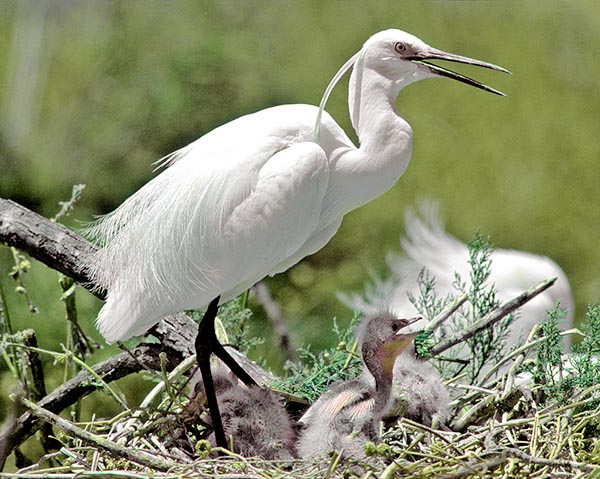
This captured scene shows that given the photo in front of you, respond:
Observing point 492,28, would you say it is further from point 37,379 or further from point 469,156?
point 37,379

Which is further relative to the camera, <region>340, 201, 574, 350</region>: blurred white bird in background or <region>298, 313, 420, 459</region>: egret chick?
<region>340, 201, 574, 350</region>: blurred white bird in background

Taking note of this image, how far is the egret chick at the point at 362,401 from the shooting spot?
1.15 metres

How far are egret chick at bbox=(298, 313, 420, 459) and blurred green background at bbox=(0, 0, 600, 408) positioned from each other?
1.26m

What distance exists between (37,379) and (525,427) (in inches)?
30.5

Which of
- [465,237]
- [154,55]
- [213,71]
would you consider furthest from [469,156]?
[154,55]

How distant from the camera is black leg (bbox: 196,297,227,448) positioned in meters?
1.21

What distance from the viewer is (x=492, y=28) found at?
2850 millimetres

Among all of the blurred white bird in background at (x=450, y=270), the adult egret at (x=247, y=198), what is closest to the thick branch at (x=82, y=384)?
the adult egret at (x=247, y=198)

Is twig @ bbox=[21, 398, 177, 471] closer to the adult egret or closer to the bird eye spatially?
the adult egret

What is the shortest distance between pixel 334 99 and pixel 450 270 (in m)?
0.86

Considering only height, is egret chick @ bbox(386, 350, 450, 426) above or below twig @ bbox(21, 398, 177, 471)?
below

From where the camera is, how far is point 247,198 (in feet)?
4.15

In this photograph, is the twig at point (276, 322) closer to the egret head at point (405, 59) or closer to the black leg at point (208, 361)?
the black leg at point (208, 361)

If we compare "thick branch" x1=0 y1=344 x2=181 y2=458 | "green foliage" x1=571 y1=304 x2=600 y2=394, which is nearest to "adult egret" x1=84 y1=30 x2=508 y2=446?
"thick branch" x1=0 y1=344 x2=181 y2=458
